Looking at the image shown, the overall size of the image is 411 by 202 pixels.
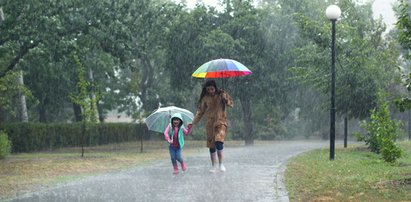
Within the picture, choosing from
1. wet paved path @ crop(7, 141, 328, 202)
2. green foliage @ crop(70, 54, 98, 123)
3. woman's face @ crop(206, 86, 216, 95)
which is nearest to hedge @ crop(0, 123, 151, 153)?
green foliage @ crop(70, 54, 98, 123)

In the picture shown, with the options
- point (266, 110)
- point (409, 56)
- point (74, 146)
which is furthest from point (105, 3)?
point (266, 110)

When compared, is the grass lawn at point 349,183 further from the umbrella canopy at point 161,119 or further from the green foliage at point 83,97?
the green foliage at point 83,97

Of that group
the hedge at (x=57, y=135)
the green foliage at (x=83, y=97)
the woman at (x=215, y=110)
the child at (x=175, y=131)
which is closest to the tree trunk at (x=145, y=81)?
the hedge at (x=57, y=135)

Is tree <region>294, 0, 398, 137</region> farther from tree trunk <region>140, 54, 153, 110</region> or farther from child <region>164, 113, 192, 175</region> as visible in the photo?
tree trunk <region>140, 54, 153, 110</region>

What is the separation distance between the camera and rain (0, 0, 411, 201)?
11.6 m

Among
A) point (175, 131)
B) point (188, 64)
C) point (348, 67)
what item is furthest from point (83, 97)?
point (188, 64)

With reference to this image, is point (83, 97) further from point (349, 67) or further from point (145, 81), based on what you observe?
point (145, 81)

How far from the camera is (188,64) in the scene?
3647cm

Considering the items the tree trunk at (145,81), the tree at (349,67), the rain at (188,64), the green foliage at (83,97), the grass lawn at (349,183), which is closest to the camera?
the grass lawn at (349,183)

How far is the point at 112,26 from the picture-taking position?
2434 centimetres

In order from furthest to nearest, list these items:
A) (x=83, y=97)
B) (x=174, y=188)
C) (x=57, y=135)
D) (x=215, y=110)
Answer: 1. (x=57, y=135)
2. (x=83, y=97)
3. (x=215, y=110)
4. (x=174, y=188)

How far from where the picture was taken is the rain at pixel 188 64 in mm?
11570

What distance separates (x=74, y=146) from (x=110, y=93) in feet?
61.1

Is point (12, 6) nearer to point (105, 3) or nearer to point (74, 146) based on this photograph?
point (105, 3)
